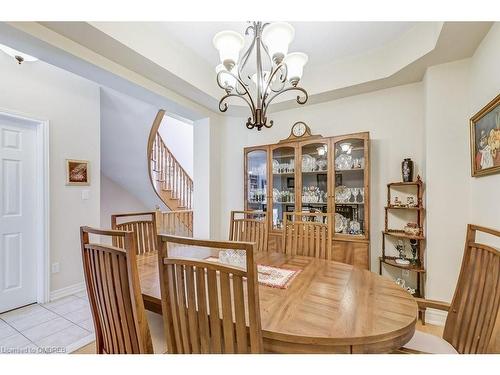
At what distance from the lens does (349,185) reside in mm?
2680

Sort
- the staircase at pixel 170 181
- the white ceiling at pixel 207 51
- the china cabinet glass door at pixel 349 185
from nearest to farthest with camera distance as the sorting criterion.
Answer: the white ceiling at pixel 207 51 < the china cabinet glass door at pixel 349 185 < the staircase at pixel 170 181

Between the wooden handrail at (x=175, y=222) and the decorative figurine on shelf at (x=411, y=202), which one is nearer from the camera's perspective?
the decorative figurine on shelf at (x=411, y=202)

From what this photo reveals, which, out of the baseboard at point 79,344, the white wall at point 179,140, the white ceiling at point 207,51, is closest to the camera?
the white ceiling at point 207,51

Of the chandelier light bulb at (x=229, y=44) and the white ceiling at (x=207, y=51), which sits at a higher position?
the white ceiling at (x=207, y=51)

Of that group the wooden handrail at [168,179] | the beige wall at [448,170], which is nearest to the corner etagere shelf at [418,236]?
the beige wall at [448,170]

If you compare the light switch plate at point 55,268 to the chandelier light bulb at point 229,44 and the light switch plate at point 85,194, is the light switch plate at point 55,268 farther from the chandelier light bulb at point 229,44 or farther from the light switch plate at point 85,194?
the chandelier light bulb at point 229,44

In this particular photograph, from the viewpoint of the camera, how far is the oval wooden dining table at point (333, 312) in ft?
2.72

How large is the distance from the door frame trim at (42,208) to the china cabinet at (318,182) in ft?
7.29

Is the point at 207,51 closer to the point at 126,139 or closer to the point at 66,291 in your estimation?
the point at 126,139

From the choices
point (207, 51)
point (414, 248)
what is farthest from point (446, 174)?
point (207, 51)

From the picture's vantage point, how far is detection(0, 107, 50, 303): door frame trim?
8.16ft
